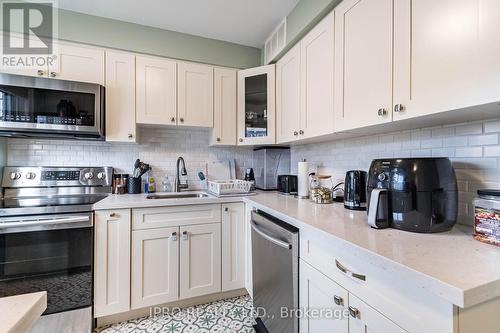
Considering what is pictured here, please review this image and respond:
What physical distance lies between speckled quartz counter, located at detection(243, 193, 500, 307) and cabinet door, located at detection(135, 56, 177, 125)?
158cm

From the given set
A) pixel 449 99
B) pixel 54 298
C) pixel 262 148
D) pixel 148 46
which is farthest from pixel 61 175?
pixel 449 99

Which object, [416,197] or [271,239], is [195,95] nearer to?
[271,239]

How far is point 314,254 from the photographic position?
1.06 metres

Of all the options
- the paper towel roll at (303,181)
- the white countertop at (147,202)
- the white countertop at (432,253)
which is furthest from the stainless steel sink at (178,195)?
the white countertop at (432,253)

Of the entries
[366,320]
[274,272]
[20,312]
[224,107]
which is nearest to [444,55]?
[366,320]

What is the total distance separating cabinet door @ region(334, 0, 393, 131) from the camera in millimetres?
1044

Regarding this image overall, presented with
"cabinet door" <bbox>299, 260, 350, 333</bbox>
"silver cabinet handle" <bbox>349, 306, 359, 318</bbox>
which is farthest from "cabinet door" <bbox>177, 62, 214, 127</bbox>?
"silver cabinet handle" <bbox>349, 306, 359, 318</bbox>

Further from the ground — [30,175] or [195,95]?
[195,95]

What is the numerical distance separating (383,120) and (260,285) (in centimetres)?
132

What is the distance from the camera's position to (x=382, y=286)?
73 centimetres

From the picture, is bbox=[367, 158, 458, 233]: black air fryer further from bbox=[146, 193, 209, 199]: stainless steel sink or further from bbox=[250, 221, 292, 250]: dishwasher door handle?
bbox=[146, 193, 209, 199]: stainless steel sink

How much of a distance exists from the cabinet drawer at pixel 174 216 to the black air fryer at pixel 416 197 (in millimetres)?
1287

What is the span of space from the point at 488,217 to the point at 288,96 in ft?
4.86

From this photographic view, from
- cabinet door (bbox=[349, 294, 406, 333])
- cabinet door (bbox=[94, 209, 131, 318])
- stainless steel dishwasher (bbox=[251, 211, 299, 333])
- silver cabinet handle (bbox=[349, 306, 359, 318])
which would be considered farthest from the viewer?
cabinet door (bbox=[94, 209, 131, 318])
